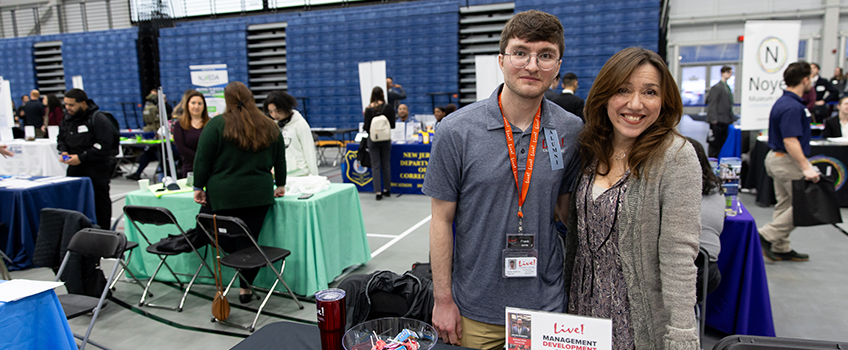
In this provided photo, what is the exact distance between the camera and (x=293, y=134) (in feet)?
13.0

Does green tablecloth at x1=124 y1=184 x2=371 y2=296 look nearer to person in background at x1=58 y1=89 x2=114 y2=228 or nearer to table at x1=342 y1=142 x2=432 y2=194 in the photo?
person in background at x1=58 y1=89 x2=114 y2=228

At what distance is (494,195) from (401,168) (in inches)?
222

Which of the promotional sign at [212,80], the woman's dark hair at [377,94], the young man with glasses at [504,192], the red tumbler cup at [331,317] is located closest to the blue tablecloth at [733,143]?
the woman's dark hair at [377,94]

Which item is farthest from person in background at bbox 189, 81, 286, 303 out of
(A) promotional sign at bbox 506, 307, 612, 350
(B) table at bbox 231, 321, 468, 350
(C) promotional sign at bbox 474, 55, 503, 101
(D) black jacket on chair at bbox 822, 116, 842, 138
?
(D) black jacket on chair at bbox 822, 116, 842, 138

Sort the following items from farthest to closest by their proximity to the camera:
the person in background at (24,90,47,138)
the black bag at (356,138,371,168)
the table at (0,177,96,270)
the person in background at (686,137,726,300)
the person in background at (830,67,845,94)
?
the person in background at (24,90,47,138) < the person in background at (830,67,845,94) < the black bag at (356,138,371,168) < the table at (0,177,96,270) < the person in background at (686,137,726,300)

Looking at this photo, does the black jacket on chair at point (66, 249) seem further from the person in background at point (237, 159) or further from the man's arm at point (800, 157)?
the man's arm at point (800, 157)

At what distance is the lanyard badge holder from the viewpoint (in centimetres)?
122

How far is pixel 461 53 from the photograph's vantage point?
11297 millimetres

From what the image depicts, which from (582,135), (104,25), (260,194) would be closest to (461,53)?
(260,194)

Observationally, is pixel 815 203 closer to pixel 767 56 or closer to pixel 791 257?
pixel 791 257

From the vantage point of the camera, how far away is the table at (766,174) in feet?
16.4

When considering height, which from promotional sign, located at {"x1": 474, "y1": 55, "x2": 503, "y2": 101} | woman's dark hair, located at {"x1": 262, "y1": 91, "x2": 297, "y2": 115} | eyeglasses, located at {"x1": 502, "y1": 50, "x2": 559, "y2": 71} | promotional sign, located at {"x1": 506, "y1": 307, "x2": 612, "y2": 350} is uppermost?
promotional sign, located at {"x1": 474, "y1": 55, "x2": 503, "y2": 101}

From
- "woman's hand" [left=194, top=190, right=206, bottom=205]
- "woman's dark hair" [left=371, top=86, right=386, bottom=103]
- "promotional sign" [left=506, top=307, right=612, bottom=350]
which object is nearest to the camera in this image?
"promotional sign" [left=506, top=307, right=612, bottom=350]

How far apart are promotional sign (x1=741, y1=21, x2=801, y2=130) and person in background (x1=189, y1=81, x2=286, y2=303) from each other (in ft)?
16.0
